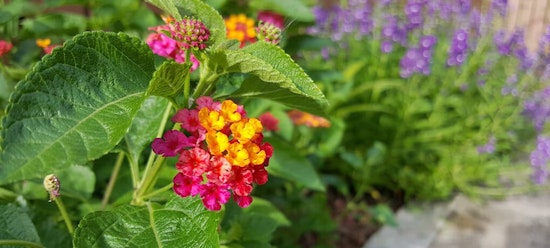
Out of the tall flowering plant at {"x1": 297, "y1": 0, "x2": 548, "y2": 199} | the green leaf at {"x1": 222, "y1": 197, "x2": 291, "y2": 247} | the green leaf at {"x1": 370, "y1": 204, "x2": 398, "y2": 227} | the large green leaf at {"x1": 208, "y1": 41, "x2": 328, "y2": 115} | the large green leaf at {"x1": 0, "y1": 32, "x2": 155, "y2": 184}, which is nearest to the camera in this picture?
the large green leaf at {"x1": 0, "y1": 32, "x2": 155, "y2": 184}

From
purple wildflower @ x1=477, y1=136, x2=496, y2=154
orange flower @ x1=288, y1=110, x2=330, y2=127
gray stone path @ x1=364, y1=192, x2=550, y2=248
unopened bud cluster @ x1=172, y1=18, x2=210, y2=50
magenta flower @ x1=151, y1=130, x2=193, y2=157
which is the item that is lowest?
gray stone path @ x1=364, y1=192, x2=550, y2=248

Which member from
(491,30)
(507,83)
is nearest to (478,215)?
(507,83)

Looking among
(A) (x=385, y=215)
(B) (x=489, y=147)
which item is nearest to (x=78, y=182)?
(A) (x=385, y=215)

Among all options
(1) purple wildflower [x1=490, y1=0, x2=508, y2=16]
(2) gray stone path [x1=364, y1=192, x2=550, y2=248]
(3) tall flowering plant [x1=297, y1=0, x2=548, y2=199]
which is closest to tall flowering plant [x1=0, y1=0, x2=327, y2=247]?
(2) gray stone path [x1=364, y1=192, x2=550, y2=248]

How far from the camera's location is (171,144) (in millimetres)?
879

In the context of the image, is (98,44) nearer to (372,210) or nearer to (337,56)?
(372,210)

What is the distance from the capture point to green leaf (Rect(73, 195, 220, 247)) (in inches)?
34.6

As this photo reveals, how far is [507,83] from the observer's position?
123 inches

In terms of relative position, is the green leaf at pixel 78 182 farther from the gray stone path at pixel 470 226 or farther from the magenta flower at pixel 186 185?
the gray stone path at pixel 470 226

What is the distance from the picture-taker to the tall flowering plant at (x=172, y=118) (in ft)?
2.47

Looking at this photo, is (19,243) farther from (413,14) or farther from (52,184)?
(413,14)

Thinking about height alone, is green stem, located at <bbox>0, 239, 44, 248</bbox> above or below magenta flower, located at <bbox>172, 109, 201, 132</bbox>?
below

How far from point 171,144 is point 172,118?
1.8 inches

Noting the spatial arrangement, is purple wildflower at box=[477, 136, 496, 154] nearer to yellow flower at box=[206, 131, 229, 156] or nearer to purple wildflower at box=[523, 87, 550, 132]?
purple wildflower at box=[523, 87, 550, 132]
